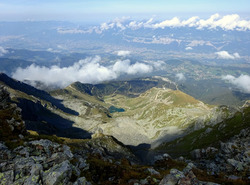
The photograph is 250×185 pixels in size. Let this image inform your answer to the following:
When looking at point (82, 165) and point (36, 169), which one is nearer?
point (36, 169)

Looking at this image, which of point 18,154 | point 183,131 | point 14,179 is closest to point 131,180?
point 14,179

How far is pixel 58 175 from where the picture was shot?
804 inches

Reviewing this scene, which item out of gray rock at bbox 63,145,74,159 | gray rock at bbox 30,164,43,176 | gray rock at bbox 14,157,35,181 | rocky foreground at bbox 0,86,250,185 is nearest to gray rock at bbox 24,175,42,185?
rocky foreground at bbox 0,86,250,185

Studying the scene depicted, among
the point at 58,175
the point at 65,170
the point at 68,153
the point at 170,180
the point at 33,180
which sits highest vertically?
the point at 33,180

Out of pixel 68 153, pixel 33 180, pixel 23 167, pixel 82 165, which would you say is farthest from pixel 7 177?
pixel 68 153

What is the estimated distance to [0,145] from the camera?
28188mm

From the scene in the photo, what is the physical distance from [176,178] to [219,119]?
131 m

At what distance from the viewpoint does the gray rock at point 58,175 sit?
19.9 m

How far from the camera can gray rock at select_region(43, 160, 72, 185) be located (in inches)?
782

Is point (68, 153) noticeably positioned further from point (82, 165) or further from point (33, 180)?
point (33, 180)

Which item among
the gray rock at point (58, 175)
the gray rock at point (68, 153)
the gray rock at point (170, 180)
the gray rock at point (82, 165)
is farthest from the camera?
the gray rock at point (68, 153)

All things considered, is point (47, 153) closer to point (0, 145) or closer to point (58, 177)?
point (0, 145)

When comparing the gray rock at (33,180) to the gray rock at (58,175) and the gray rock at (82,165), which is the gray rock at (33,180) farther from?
the gray rock at (82,165)

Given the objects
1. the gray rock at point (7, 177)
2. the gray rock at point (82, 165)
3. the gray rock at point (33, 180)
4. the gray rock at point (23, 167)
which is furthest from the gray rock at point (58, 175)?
the gray rock at point (82, 165)
